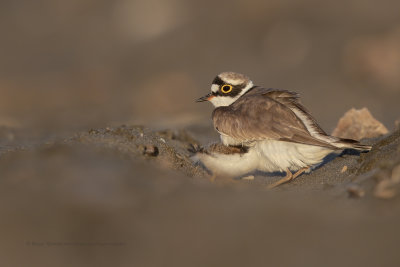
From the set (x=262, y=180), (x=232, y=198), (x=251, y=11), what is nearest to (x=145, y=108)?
(x=251, y=11)

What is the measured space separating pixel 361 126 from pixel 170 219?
350 cm

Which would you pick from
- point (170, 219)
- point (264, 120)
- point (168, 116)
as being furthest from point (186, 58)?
point (170, 219)

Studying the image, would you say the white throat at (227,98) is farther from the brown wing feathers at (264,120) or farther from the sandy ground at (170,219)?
the sandy ground at (170,219)

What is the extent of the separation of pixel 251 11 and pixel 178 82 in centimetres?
254

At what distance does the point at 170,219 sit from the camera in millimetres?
3213

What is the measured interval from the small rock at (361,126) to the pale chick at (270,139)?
3.77ft

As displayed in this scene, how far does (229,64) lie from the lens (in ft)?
39.0

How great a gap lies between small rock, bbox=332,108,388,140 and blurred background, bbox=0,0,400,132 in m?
2.77

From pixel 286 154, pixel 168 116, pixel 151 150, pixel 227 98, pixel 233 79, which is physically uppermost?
pixel 233 79

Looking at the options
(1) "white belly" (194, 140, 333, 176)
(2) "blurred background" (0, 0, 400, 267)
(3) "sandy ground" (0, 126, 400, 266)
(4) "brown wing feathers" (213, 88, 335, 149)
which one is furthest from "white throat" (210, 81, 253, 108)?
(3) "sandy ground" (0, 126, 400, 266)

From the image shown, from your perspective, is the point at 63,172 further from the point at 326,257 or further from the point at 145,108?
the point at 145,108

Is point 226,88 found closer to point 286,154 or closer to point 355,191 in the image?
point 286,154

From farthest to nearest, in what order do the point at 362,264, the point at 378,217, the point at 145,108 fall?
the point at 145,108 → the point at 378,217 → the point at 362,264

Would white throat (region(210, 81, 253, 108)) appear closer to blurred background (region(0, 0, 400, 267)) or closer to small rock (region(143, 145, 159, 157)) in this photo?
blurred background (region(0, 0, 400, 267))
